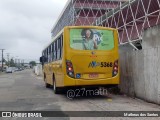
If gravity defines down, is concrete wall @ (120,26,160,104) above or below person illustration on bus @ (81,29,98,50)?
below

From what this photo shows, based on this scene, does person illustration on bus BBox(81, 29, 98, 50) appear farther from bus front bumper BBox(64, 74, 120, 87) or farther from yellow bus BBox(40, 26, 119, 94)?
bus front bumper BBox(64, 74, 120, 87)

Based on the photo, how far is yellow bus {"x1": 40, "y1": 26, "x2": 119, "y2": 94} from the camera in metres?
12.5

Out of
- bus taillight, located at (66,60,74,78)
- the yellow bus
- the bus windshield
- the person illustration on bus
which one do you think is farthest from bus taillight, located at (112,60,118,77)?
bus taillight, located at (66,60,74,78)

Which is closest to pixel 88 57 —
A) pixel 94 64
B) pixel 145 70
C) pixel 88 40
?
pixel 94 64

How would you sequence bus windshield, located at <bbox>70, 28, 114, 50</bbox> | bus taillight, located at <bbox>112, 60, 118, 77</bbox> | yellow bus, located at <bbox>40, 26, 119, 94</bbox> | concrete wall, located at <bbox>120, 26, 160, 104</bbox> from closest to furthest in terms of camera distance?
concrete wall, located at <bbox>120, 26, 160, 104</bbox> → yellow bus, located at <bbox>40, 26, 119, 94</bbox> → bus windshield, located at <bbox>70, 28, 114, 50</bbox> → bus taillight, located at <bbox>112, 60, 118, 77</bbox>

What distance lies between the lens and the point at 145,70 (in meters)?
11.8

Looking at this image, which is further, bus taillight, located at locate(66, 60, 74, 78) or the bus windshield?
the bus windshield

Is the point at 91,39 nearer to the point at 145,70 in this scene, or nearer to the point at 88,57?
the point at 88,57

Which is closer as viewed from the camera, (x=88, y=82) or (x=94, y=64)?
(x=88, y=82)

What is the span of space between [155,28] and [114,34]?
2258mm

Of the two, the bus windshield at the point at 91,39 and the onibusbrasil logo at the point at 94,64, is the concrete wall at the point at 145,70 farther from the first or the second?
the onibusbrasil logo at the point at 94,64

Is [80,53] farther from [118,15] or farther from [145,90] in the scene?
[118,15]

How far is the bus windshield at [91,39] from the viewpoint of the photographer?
12781mm

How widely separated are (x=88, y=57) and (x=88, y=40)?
68cm
